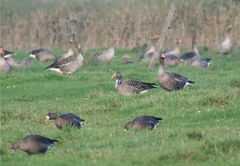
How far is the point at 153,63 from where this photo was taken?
28562 millimetres

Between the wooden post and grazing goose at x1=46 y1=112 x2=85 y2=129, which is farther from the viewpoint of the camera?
the wooden post

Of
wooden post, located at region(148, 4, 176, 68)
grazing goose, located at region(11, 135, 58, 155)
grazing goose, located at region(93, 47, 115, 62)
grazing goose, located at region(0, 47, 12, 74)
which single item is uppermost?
grazing goose, located at region(11, 135, 58, 155)

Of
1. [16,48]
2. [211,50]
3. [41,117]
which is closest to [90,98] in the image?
[41,117]

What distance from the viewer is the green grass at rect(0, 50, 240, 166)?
35.9ft

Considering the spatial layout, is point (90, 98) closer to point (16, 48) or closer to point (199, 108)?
point (199, 108)

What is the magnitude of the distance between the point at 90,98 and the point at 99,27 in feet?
70.1

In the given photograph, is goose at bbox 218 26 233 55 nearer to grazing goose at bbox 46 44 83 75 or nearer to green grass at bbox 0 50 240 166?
green grass at bbox 0 50 240 166

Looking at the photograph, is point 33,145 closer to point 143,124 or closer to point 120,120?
point 143,124

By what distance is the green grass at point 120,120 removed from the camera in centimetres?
1095

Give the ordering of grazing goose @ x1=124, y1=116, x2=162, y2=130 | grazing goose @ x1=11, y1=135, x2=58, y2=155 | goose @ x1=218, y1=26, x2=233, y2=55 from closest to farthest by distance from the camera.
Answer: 1. grazing goose @ x1=11, y1=135, x2=58, y2=155
2. grazing goose @ x1=124, y1=116, x2=162, y2=130
3. goose @ x1=218, y1=26, x2=233, y2=55

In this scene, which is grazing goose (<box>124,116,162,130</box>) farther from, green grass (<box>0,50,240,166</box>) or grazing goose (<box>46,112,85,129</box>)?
grazing goose (<box>46,112,85,129</box>)

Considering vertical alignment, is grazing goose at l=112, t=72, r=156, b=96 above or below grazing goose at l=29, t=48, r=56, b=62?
above

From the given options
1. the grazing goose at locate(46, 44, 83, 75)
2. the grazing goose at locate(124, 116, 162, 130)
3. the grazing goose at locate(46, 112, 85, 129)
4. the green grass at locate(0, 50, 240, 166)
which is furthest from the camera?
the grazing goose at locate(46, 44, 83, 75)

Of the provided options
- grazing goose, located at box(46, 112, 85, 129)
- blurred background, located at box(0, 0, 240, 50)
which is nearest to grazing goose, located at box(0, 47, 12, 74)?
blurred background, located at box(0, 0, 240, 50)
